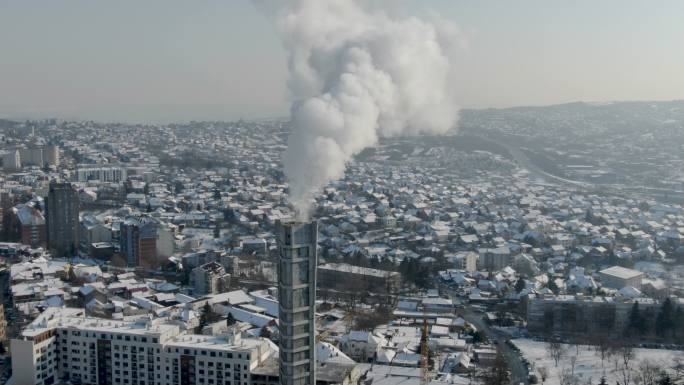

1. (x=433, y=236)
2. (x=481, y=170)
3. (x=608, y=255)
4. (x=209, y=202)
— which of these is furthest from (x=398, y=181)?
(x=608, y=255)

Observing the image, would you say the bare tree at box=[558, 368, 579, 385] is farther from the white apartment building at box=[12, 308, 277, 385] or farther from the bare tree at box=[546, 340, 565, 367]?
the white apartment building at box=[12, 308, 277, 385]

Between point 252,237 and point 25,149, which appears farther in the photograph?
point 25,149

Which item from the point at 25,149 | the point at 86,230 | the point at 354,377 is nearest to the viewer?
the point at 354,377

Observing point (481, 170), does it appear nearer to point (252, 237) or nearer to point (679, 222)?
point (679, 222)

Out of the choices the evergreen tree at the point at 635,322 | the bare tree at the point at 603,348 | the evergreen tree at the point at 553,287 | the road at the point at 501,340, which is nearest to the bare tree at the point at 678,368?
the bare tree at the point at 603,348

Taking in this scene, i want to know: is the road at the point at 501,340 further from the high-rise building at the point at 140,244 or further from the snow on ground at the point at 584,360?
the high-rise building at the point at 140,244

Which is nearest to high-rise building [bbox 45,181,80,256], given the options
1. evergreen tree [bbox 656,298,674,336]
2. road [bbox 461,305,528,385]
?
road [bbox 461,305,528,385]

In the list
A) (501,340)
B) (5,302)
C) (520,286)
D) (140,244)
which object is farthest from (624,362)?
(140,244)
